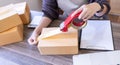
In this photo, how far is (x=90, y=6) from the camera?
82cm

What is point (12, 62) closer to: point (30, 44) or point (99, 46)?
point (30, 44)

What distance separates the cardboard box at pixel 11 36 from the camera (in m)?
0.93

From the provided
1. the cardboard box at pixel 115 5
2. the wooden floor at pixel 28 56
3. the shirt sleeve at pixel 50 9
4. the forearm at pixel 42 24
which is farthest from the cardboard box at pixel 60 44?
the cardboard box at pixel 115 5

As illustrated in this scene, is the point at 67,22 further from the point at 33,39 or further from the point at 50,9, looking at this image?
the point at 50,9

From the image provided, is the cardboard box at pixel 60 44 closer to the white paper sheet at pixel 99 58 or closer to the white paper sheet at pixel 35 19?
the white paper sheet at pixel 99 58

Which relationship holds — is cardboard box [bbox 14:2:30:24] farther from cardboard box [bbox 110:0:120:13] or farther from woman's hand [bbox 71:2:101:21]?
cardboard box [bbox 110:0:120:13]

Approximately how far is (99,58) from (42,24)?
0.41m

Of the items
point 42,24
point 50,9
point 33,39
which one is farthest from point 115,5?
point 33,39

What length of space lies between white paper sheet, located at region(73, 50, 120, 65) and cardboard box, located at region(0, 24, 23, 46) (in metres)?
0.34

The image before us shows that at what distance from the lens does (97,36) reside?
87 cm

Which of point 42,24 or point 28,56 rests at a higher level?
point 42,24

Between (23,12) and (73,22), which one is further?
(23,12)

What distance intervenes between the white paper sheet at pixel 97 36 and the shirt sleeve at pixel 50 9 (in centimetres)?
24

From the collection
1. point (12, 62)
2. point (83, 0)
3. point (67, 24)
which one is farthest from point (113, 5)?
point (12, 62)
